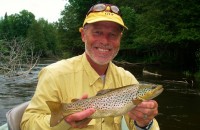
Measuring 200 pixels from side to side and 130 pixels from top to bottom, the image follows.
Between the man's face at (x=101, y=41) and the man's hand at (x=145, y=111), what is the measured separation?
2.29ft

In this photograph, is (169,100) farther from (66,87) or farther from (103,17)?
(66,87)

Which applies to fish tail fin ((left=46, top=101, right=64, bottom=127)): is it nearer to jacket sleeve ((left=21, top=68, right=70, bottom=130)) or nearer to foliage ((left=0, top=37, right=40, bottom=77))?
jacket sleeve ((left=21, top=68, right=70, bottom=130))

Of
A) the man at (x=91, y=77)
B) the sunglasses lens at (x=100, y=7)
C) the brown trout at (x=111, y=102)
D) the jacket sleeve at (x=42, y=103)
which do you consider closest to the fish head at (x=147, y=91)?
the brown trout at (x=111, y=102)

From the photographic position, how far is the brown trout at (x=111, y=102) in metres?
2.80

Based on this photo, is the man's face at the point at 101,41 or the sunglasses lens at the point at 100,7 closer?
the man's face at the point at 101,41

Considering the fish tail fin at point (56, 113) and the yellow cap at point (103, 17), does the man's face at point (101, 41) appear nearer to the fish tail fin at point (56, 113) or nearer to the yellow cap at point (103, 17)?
the yellow cap at point (103, 17)

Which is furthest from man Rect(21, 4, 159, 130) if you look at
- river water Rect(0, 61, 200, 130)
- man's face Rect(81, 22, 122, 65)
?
river water Rect(0, 61, 200, 130)

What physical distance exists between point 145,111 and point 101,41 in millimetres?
885

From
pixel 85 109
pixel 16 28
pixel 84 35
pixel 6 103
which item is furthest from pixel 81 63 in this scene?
pixel 16 28

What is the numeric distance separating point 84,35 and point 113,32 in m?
0.33

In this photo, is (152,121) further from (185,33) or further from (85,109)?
(185,33)

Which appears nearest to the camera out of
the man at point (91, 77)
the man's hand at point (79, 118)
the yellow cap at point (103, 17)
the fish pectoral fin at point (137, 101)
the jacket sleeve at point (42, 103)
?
the man's hand at point (79, 118)

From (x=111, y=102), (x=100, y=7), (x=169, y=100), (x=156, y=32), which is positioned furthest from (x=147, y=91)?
(x=156, y=32)

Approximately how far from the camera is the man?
3186 millimetres
